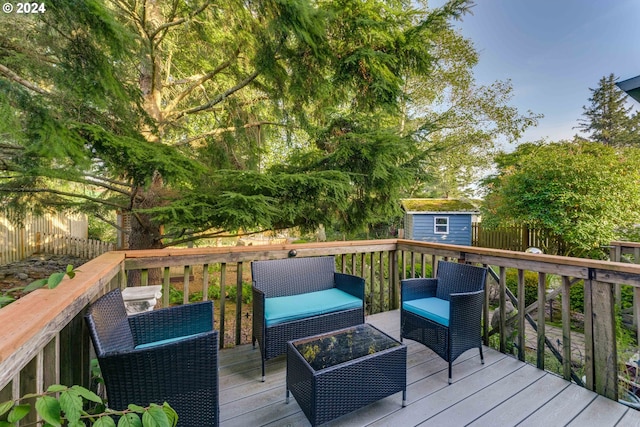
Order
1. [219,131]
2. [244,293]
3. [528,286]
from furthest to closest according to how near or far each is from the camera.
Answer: [244,293], [528,286], [219,131]

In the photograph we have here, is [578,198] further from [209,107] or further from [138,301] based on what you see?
[138,301]

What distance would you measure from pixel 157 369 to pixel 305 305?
1.44m

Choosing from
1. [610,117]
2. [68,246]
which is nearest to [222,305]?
[68,246]

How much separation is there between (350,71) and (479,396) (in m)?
4.71

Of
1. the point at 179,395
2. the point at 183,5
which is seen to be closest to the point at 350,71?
the point at 183,5

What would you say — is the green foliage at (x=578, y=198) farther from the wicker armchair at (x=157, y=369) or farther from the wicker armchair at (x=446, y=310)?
the wicker armchair at (x=157, y=369)

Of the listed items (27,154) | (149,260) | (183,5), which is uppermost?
(183,5)

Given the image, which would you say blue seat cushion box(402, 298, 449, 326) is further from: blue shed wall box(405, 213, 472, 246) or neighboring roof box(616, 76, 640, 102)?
blue shed wall box(405, 213, 472, 246)

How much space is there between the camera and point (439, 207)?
1403 centimetres

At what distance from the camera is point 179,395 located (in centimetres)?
143

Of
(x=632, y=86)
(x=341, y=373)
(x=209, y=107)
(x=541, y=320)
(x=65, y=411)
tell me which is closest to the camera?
(x=65, y=411)

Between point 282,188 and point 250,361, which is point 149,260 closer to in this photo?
point 250,361

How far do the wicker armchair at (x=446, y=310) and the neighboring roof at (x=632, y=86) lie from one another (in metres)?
2.67

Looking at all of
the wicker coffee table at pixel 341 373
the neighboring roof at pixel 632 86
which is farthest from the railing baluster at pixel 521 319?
the neighboring roof at pixel 632 86
